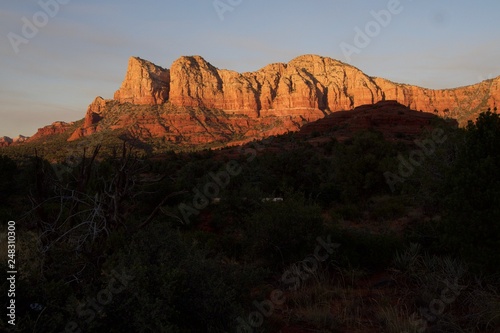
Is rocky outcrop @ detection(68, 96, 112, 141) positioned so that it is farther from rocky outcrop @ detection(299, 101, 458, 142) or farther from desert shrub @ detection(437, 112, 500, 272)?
desert shrub @ detection(437, 112, 500, 272)

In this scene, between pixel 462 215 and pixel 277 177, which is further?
pixel 277 177

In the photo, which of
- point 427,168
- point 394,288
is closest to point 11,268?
point 394,288

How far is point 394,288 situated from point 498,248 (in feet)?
5.56

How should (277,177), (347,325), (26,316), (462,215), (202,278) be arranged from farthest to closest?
1. (277,177)
2. (462,215)
3. (347,325)
4. (202,278)
5. (26,316)

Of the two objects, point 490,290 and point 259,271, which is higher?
point 259,271

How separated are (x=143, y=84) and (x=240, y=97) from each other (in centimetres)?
3482

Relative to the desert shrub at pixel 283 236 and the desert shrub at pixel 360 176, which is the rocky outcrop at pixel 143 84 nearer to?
the desert shrub at pixel 360 176

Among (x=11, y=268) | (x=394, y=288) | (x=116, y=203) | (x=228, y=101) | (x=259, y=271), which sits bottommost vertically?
(x=394, y=288)

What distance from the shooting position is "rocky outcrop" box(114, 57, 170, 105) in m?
123

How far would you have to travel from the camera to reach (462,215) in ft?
20.5

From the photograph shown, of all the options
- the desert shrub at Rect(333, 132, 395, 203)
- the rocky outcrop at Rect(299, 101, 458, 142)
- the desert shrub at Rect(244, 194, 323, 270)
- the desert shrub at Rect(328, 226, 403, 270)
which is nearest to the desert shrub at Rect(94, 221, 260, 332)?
the desert shrub at Rect(244, 194, 323, 270)

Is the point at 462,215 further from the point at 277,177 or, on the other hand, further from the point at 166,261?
the point at 277,177

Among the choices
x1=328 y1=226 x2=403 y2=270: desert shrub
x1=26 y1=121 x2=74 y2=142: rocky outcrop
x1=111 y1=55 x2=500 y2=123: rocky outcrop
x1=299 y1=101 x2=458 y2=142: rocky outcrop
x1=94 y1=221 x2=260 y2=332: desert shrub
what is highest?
x1=111 y1=55 x2=500 y2=123: rocky outcrop

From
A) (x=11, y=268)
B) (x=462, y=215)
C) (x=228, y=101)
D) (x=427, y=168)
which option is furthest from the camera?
(x=228, y=101)
